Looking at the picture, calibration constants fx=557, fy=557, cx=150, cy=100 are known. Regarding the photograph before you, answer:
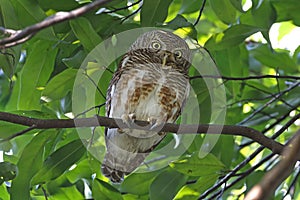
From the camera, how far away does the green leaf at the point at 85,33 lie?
240 centimetres

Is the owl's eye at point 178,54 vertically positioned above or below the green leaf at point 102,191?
above

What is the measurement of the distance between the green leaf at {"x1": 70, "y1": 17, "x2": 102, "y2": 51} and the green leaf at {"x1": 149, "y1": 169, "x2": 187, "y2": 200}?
790 mm

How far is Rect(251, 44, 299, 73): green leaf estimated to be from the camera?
11.1ft

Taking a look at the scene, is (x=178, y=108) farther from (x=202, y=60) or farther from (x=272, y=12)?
(x=272, y=12)

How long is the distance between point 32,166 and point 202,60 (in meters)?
1.01

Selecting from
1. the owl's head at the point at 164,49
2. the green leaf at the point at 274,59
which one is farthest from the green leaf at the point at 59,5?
the green leaf at the point at 274,59

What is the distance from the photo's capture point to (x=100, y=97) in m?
2.64

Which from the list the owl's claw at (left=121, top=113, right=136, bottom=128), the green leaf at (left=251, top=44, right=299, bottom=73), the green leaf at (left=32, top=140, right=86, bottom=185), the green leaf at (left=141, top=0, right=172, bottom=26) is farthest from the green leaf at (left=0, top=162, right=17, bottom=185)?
the green leaf at (left=251, top=44, right=299, bottom=73)

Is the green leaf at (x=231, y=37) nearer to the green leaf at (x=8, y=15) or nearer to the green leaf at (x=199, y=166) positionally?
the green leaf at (x=199, y=166)

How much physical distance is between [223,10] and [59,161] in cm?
109

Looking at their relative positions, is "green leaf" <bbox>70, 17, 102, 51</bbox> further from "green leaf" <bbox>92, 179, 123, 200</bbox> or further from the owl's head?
"green leaf" <bbox>92, 179, 123, 200</bbox>

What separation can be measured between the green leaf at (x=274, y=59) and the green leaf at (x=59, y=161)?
1.31 metres

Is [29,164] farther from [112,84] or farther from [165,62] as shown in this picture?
[165,62]

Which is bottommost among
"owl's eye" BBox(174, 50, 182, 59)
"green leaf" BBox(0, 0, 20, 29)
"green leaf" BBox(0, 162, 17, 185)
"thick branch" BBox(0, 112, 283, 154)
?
"green leaf" BBox(0, 162, 17, 185)
